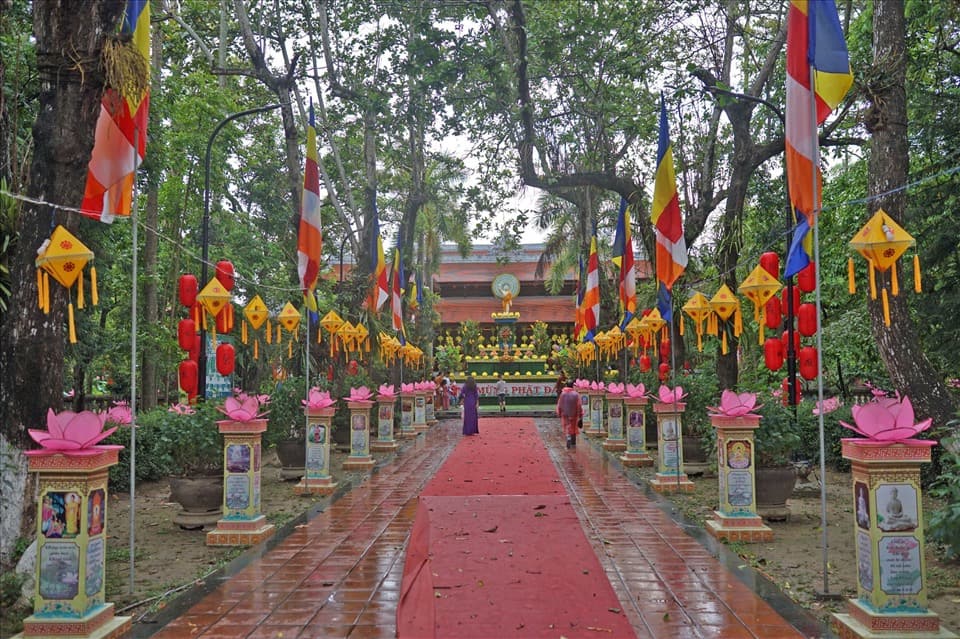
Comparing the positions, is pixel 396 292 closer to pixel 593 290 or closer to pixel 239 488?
pixel 593 290

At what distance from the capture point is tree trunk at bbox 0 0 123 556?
610 cm

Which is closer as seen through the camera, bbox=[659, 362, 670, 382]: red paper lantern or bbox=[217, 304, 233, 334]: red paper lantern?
bbox=[217, 304, 233, 334]: red paper lantern

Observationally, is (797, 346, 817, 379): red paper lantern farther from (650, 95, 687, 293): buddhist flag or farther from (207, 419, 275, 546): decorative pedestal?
(207, 419, 275, 546): decorative pedestal

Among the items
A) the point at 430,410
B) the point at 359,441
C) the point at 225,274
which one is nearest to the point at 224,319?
the point at 225,274

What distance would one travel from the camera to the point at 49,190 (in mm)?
6215

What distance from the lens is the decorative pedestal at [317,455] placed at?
10969mm

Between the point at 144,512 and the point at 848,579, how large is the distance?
8.10 metres

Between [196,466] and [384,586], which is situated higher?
[196,466]

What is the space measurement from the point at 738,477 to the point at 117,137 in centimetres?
681

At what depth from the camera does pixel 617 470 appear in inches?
514

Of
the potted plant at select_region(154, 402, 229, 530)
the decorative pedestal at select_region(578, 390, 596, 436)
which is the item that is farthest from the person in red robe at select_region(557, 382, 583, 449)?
the potted plant at select_region(154, 402, 229, 530)

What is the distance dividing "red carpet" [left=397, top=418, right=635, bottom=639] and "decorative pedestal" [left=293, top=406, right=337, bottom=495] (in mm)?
1514

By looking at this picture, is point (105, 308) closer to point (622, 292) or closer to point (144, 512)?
point (144, 512)

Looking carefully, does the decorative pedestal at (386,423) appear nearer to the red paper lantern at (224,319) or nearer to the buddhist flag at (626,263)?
the buddhist flag at (626,263)
